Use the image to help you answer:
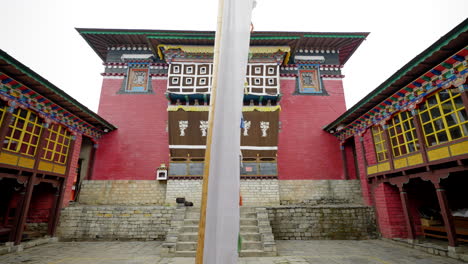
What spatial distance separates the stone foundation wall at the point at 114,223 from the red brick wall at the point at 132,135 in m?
2.18

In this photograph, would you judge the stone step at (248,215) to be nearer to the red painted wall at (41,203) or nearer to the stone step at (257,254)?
the stone step at (257,254)

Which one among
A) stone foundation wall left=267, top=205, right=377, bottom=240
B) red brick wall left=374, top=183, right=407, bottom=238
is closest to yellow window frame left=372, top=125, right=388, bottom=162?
red brick wall left=374, top=183, right=407, bottom=238

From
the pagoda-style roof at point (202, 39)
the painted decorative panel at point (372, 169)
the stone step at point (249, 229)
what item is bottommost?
the stone step at point (249, 229)

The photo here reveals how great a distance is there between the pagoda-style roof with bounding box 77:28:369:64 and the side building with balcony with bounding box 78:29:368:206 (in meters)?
0.05

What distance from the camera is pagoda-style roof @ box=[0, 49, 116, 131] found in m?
5.37

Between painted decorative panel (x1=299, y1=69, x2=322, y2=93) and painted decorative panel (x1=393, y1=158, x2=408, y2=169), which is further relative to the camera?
painted decorative panel (x1=299, y1=69, x2=322, y2=93)

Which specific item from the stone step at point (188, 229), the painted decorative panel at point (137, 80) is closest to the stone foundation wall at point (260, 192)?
the stone step at point (188, 229)

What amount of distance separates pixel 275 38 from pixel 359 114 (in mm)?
4964

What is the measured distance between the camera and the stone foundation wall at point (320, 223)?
Result: 748 centimetres

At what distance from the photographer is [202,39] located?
406 inches

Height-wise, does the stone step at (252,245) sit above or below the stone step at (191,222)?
below

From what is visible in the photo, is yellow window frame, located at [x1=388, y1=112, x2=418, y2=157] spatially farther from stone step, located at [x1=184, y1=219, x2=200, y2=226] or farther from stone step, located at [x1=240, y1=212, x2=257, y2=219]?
stone step, located at [x1=184, y1=219, x2=200, y2=226]

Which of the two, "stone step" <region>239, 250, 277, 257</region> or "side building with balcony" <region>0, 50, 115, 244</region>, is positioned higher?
"side building with balcony" <region>0, 50, 115, 244</region>

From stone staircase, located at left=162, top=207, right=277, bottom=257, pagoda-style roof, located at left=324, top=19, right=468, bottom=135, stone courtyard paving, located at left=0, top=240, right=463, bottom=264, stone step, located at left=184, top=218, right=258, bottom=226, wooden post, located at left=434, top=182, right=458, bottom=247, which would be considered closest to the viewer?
pagoda-style roof, located at left=324, top=19, right=468, bottom=135
